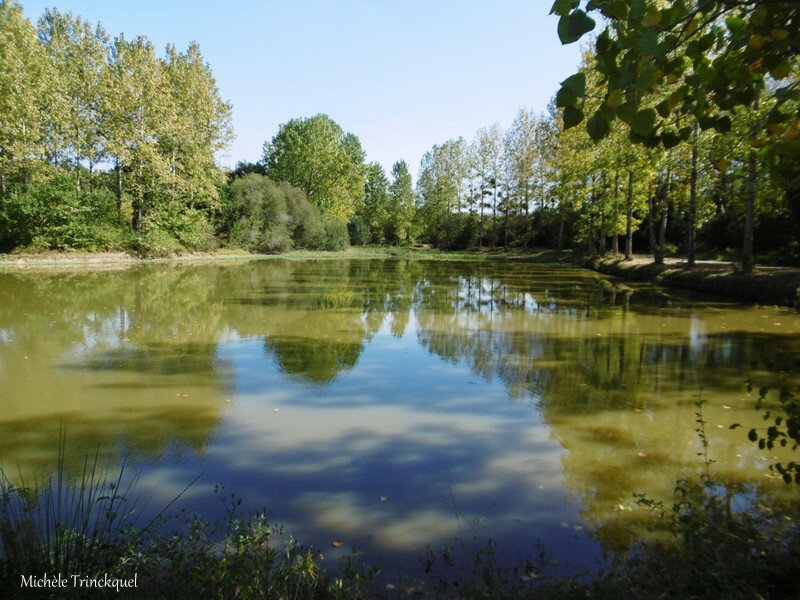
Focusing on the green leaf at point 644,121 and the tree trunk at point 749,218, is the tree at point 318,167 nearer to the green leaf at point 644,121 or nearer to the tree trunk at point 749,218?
the tree trunk at point 749,218

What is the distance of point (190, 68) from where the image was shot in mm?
34938

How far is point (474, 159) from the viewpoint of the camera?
55.8 meters

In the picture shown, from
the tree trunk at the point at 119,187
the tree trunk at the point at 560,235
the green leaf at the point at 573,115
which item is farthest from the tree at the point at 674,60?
the tree trunk at the point at 560,235

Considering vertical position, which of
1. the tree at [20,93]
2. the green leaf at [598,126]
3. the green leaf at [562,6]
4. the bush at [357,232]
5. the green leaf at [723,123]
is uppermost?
the tree at [20,93]

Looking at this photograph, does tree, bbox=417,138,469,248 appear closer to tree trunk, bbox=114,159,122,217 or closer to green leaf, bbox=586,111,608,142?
tree trunk, bbox=114,159,122,217

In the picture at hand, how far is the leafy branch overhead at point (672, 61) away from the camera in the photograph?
73.7 inches

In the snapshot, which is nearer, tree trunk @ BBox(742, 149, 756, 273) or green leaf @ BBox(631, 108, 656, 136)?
green leaf @ BBox(631, 108, 656, 136)

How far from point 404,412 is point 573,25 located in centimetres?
486

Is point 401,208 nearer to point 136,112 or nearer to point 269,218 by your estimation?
point 269,218

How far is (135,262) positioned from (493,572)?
3216 centimetres

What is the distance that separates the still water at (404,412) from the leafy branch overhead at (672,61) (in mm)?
1421

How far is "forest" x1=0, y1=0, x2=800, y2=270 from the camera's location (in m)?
2.35

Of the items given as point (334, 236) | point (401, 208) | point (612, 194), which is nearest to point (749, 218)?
point (612, 194)

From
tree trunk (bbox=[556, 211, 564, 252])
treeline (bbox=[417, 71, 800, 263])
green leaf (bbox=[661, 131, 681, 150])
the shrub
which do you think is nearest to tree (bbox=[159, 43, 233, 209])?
the shrub
